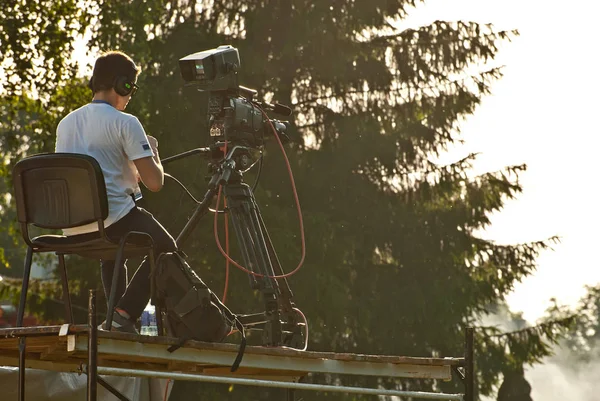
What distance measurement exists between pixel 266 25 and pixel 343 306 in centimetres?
449

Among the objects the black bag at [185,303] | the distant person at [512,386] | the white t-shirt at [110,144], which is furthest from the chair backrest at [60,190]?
the distant person at [512,386]

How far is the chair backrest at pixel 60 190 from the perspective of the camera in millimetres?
4926

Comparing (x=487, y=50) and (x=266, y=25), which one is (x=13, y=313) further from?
(x=487, y=50)

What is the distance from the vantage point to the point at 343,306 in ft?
55.5

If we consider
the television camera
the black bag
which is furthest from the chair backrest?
the television camera

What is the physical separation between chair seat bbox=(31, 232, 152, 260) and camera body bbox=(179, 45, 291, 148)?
36.3 inches

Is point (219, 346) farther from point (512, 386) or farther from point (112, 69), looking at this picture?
point (512, 386)

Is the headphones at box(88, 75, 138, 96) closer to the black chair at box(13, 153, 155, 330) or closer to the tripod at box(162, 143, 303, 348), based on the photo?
the black chair at box(13, 153, 155, 330)

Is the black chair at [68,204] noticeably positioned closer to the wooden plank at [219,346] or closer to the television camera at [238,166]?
the wooden plank at [219,346]

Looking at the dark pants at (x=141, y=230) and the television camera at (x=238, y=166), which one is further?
the television camera at (x=238, y=166)

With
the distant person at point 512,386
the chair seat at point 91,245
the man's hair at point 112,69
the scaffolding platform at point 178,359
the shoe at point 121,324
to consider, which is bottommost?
the distant person at point 512,386

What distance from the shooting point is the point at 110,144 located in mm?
5160

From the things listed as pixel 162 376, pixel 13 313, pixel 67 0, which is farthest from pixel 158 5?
pixel 162 376

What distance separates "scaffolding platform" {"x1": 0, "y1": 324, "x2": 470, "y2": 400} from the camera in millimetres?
4633
